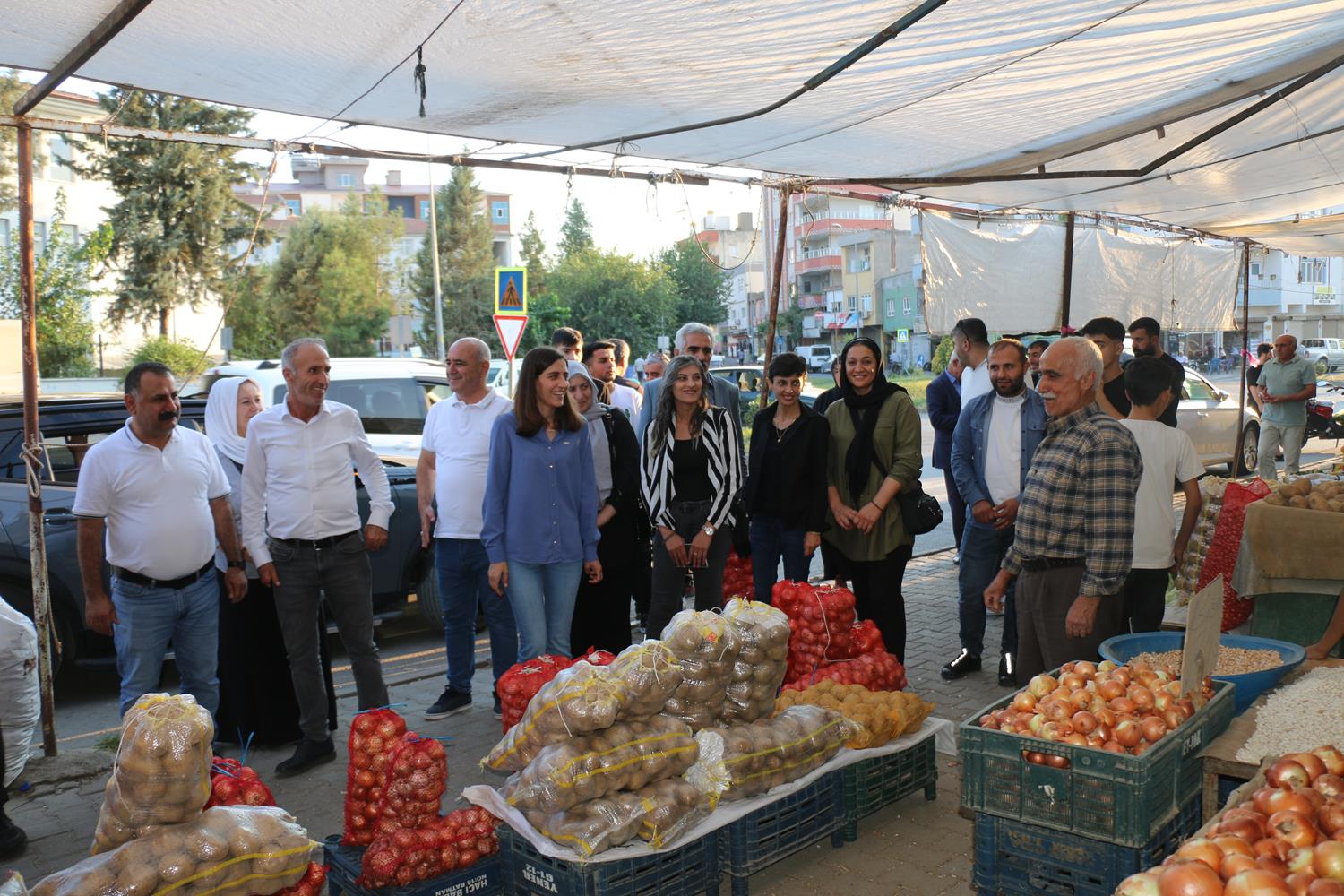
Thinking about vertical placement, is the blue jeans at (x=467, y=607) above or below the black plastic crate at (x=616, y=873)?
above

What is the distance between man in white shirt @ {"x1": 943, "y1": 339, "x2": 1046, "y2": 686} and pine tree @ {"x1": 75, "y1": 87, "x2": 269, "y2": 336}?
107 ft

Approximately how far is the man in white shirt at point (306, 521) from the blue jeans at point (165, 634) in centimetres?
32

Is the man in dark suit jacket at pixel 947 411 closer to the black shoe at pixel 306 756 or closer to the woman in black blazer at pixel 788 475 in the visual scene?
the woman in black blazer at pixel 788 475

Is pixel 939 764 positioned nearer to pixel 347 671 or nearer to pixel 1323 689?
pixel 1323 689

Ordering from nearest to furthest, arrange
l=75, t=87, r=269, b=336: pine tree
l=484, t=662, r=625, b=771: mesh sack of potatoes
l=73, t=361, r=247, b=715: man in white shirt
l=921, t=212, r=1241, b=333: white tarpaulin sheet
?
l=484, t=662, r=625, b=771: mesh sack of potatoes → l=73, t=361, r=247, b=715: man in white shirt → l=921, t=212, r=1241, b=333: white tarpaulin sheet → l=75, t=87, r=269, b=336: pine tree

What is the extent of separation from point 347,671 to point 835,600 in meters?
3.78

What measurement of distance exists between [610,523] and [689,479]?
56cm

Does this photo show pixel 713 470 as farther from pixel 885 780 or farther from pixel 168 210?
pixel 168 210

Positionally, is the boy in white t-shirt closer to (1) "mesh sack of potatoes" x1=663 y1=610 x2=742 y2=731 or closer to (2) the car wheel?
(1) "mesh sack of potatoes" x1=663 y1=610 x2=742 y2=731

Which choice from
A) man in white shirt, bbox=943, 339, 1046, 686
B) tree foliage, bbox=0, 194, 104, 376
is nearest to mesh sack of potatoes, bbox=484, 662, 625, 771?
man in white shirt, bbox=943, 339, 1046, 686

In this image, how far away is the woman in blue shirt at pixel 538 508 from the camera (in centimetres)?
525

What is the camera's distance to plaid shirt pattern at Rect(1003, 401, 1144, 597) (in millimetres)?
4172

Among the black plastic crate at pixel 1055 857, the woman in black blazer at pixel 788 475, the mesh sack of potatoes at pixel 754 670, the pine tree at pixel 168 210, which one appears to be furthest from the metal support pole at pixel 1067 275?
the pine tree at pixel 168 210

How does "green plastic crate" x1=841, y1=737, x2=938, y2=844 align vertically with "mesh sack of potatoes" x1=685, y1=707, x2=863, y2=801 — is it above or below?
below
